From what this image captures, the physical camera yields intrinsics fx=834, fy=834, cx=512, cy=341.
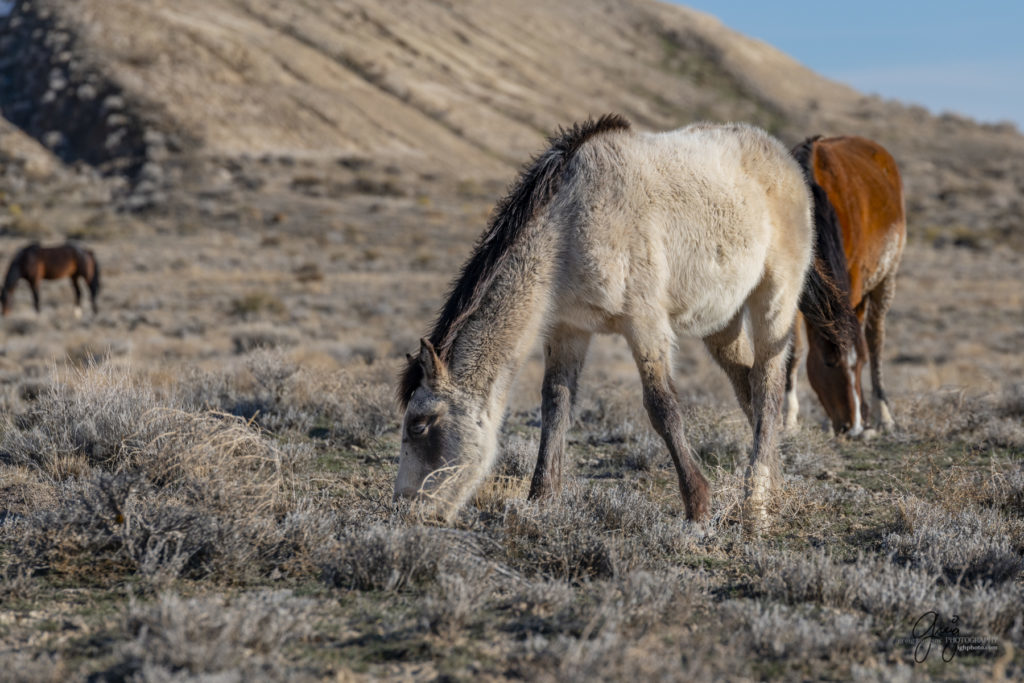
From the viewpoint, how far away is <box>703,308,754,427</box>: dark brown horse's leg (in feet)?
20.2

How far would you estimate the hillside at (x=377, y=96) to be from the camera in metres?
47.9

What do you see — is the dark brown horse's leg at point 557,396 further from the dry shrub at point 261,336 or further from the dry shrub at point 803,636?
the dry shrub at point 261,336

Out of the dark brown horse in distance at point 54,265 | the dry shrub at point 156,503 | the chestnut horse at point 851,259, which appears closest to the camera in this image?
the dry shrub at point 156,503

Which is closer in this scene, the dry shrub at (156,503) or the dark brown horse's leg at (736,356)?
the dry shrub at (156,503)

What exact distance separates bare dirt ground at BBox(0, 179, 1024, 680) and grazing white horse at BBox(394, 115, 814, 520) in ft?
1.26

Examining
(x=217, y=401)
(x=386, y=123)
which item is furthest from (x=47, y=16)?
(x=217, y=401)

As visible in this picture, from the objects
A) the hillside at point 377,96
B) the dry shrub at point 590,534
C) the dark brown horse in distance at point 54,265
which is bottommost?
the dark brown horse in distance at point 54,265

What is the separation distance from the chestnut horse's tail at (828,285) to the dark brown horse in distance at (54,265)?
17897 mm

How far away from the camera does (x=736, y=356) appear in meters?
6.21

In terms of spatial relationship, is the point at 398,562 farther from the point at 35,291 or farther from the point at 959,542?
the point at 35,291

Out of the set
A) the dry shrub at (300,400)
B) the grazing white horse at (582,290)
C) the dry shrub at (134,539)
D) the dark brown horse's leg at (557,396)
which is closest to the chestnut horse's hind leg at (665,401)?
the grazing white horse at (582,290)

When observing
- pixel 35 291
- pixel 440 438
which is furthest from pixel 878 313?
pixel 35 291

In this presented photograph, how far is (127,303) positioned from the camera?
20578mm

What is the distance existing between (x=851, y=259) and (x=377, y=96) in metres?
55.2
